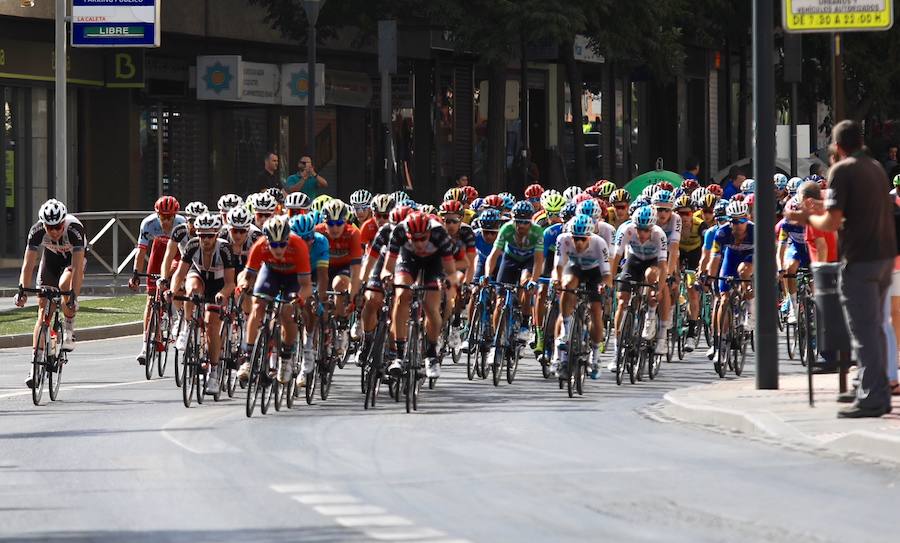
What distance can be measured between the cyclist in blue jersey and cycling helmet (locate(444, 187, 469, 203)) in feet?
11.9

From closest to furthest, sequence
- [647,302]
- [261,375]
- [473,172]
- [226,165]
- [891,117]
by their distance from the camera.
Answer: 1. [261,375]
2. [647,302]
3. [226,165]
4. [473,172]
5. [891,117]

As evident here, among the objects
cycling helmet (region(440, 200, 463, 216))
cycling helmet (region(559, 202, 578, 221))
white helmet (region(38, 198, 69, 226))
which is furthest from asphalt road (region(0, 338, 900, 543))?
cycling helmet (region(559, 202, 578, 221))

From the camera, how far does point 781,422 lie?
13773 millimetres

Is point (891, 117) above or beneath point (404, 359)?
above

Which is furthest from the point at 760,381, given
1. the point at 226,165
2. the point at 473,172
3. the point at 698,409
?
the point at 473,172

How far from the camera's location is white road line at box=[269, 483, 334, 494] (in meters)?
11.1

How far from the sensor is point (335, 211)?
1911 cm

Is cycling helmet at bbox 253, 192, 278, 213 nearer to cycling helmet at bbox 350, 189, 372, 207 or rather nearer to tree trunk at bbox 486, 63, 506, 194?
cycling helmet at bbox 350, 189, 372, 207

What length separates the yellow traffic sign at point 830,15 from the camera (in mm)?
16750

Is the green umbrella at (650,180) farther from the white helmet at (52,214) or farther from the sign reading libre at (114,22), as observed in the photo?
the white helmet at (52,214)

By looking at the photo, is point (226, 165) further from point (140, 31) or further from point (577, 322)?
point (577, 322)

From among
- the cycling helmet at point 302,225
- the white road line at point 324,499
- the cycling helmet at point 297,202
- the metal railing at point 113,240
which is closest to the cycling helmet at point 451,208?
the cycling helmet at point 297,202

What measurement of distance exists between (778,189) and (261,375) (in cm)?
1333

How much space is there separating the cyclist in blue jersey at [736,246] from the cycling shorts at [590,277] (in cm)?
212
